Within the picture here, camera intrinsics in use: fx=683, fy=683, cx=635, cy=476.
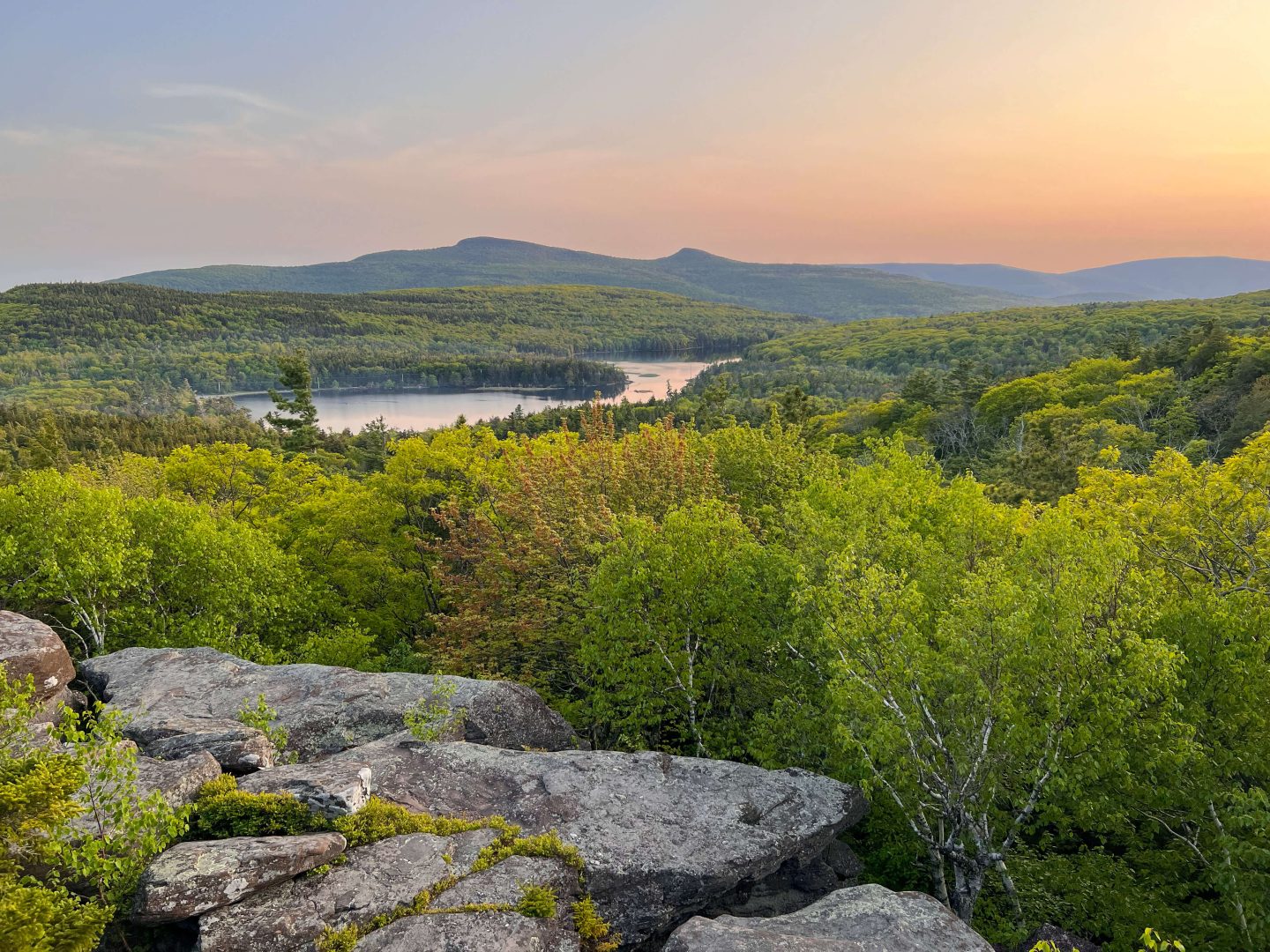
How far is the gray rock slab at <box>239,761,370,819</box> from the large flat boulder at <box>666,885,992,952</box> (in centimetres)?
601

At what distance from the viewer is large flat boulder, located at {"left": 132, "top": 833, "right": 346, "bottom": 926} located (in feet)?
31.4

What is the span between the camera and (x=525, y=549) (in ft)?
84.7

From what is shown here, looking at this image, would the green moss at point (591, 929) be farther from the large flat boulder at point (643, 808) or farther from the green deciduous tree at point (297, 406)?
the green deciduous tree at point (297, 406)

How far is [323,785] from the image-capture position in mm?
12320

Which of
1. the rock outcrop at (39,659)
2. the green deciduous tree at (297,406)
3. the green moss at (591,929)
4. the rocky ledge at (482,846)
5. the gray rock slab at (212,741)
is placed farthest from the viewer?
the green deciduous tree at (297,406)

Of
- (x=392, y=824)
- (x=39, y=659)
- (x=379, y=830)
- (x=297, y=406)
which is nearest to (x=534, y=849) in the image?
(x=392, y=824)

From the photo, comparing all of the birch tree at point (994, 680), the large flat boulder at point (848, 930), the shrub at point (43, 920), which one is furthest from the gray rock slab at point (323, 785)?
the birch tree at point (994, 680)

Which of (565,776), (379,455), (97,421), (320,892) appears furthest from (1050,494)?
(97,421)

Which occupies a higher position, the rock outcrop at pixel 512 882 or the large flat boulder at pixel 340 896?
the large flat boulder at pixel 340 896

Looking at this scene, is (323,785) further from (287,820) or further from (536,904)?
(536,904)

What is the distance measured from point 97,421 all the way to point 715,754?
16021cm

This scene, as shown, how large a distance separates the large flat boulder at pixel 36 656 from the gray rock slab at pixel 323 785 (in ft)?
30.1

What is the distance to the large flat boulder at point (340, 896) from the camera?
A: 9883mm

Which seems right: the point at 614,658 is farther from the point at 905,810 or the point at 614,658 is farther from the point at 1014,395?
the point at 1014,395
